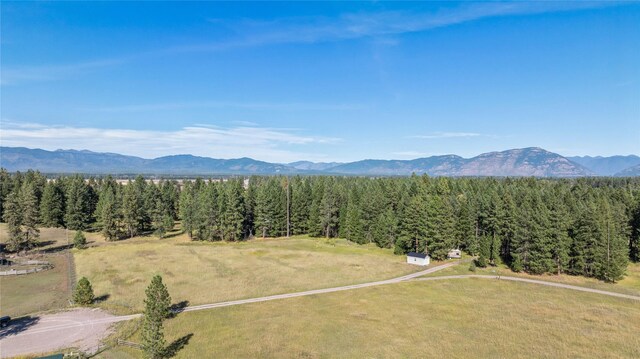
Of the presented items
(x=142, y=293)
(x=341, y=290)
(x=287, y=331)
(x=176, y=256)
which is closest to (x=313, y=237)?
(x=176, y=256)

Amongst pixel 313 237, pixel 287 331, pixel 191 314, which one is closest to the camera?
pixel 287 331

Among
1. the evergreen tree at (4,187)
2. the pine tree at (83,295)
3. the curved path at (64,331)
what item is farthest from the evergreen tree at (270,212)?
the evergreen tree at (4,187)

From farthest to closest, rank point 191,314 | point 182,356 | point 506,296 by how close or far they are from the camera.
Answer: point 506,296 < point 191,314 < point 182,356

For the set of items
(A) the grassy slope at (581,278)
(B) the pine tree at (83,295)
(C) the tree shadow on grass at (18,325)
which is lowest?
(A) the grassy slope at (581,278)

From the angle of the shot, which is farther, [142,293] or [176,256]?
[176,256]

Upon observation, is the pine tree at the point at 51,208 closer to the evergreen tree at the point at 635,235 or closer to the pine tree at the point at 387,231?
the pine tree at the point at 387,231

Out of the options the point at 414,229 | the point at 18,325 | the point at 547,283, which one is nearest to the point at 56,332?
the point at 18,325

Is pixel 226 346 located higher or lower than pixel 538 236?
lower

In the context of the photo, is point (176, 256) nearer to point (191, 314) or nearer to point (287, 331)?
point (191, 314)
